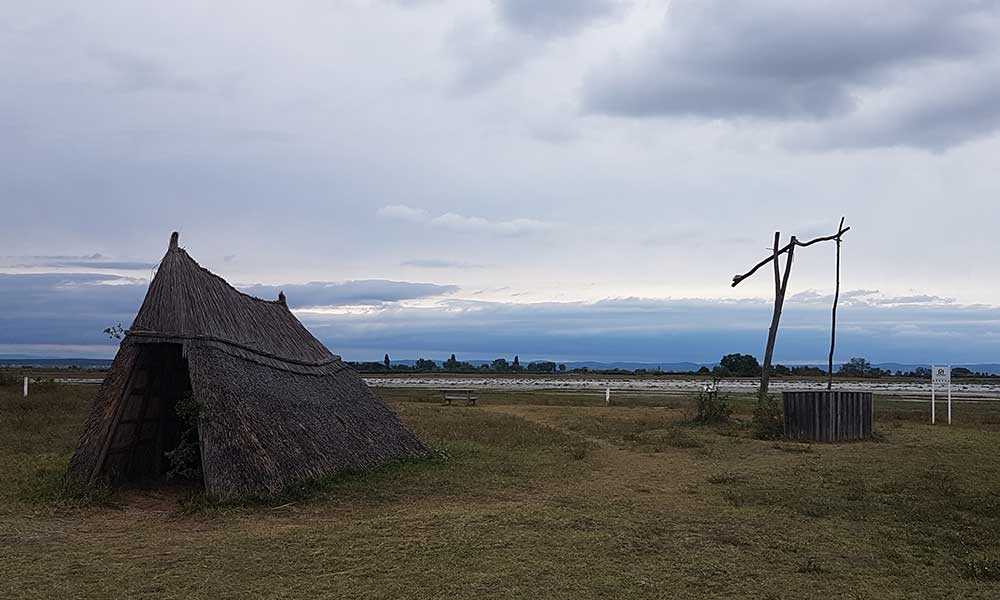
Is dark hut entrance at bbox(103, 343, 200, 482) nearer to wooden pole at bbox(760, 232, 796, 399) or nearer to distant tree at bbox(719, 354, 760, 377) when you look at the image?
wooden pole at bbox(760, 232, 796, 399)

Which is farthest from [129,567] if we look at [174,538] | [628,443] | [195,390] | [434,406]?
[434,406]

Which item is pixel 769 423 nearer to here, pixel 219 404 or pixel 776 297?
pixel 776 297

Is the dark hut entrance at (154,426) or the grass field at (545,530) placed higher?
the dark hut entrance at (154,426)

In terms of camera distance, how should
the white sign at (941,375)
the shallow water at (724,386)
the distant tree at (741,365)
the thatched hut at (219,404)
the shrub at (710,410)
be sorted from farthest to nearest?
1. the distant tree at (741,365)
2. the shallow water at (724,386)
3. the white sign at (941,375)
4. the shrub at (710,410)
5. the thatched hut at (219,404)

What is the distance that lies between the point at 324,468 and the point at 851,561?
7624mm

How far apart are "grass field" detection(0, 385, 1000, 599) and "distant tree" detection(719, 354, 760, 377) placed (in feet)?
188

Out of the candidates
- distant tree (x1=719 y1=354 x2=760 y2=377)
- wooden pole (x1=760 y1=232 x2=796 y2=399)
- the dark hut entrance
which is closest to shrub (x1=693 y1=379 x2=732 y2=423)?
wooden pole (x1=760 y1=232 x2=796 y2=399)

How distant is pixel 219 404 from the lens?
12.0 meters

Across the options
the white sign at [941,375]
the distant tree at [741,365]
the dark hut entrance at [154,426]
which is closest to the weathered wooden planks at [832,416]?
the white sign at [941,375]

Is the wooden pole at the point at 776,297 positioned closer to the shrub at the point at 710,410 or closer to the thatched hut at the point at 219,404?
the shrub at the point at 710,410

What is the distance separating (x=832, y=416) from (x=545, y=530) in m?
12.8

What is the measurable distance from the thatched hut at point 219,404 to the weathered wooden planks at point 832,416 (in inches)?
406

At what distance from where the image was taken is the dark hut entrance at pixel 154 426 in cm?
1323

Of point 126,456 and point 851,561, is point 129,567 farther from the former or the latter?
point 851,561
